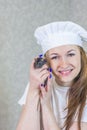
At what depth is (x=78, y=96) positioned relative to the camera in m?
1.11

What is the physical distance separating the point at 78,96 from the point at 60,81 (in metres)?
0.10

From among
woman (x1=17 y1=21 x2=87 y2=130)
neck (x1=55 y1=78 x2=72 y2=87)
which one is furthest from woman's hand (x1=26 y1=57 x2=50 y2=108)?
neck (x1=55 y1=78 x2=72 y2=87)

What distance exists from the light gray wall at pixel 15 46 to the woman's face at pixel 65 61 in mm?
544

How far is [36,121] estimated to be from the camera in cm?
112

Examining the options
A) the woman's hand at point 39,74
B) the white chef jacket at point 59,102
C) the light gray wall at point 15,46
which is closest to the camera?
the woman's hand at point 39,74

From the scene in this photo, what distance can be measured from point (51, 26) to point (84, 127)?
0.43 m

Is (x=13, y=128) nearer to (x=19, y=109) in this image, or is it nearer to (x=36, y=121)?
(x=19, y=109)

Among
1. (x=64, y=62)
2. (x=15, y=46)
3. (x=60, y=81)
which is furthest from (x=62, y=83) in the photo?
(x=15, y=46)

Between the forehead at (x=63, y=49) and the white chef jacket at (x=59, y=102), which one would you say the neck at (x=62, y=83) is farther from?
the forehead at (x=63, y=49)

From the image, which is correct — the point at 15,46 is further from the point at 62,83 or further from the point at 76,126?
the point at 76,126

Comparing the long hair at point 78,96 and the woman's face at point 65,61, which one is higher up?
the woman's face at point 65,61

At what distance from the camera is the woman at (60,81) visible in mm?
1075

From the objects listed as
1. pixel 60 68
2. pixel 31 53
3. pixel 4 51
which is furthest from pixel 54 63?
pixel 31 53

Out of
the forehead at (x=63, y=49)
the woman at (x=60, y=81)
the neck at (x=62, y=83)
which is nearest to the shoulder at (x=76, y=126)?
the woman at (x=60, y=81)
